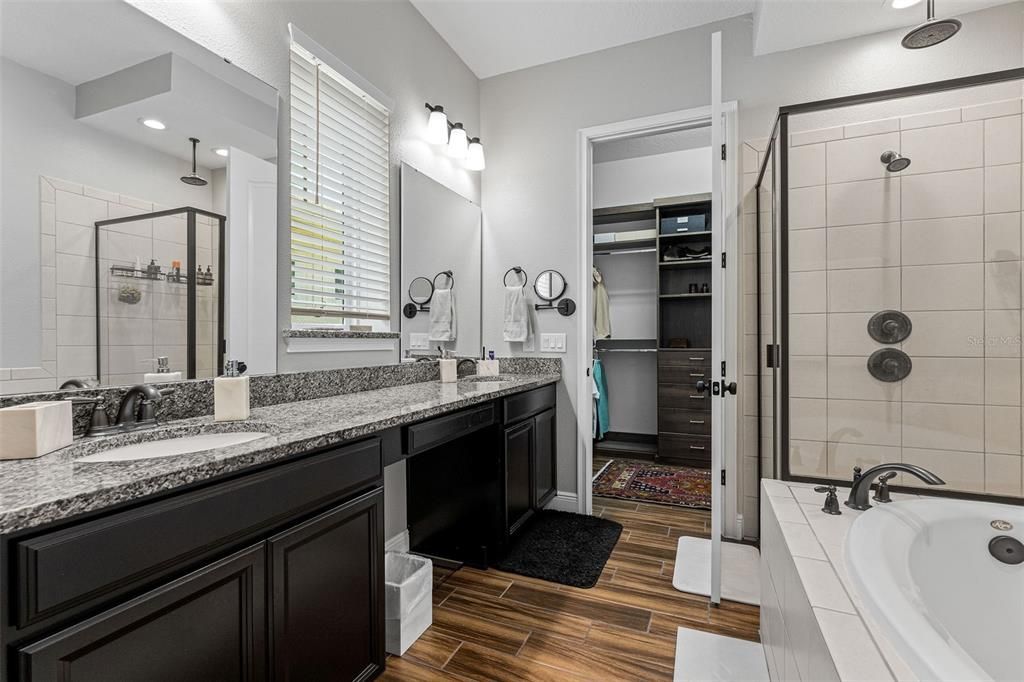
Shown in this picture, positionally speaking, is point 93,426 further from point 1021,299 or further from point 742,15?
point 742,15

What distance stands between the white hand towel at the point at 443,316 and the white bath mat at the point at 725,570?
1.66 meters

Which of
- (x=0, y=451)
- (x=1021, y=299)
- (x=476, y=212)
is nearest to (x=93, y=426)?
(x=0, y=451)

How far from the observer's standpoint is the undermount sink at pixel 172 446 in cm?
106

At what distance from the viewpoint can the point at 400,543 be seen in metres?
2.32

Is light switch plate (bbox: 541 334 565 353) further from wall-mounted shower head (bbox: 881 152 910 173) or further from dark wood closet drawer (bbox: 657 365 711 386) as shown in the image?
wall-mounted shower head (bbox: 881 152 910 173)

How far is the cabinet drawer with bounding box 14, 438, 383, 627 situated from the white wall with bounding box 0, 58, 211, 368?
0.64 meters

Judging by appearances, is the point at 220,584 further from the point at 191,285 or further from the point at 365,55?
the point at 365,55

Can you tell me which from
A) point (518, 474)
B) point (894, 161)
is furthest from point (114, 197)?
point (894, 161)

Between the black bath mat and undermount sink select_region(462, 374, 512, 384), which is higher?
undermount sink select_region(462, 374, 512, 384)

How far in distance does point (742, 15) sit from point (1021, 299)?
1.90 m

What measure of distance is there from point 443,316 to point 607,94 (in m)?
1.67

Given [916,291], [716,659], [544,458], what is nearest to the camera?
[716,659]

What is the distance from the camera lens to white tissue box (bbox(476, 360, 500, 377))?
114 inches

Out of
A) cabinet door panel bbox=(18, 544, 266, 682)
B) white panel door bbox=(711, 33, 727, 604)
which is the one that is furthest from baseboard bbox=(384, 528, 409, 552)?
white panel door bbox=(711, 33, 727, 604)
